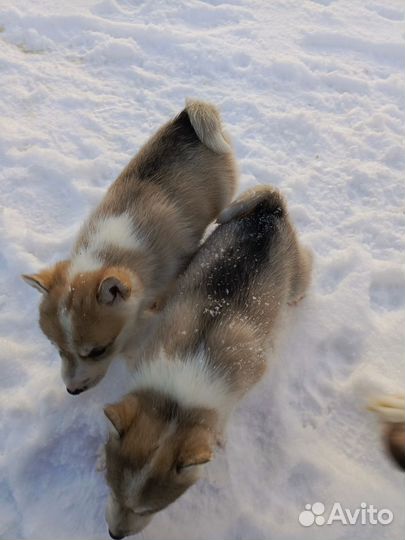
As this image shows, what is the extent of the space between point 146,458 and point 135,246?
1.26 metres

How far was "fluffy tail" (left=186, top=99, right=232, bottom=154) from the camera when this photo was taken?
3158mm

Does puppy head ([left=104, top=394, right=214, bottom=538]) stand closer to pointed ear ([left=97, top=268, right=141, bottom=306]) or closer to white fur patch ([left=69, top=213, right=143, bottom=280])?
pointed ear ([left=97, top=268, right=141, bottom=306])

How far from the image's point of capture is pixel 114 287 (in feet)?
7.87

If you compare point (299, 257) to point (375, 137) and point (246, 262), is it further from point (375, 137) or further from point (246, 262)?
point (375, 137)

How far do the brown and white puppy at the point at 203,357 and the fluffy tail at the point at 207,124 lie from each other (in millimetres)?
442

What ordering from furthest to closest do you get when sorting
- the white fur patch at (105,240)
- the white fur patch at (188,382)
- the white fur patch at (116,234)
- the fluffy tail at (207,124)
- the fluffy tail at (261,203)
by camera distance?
the fluffy tail at (207,124), the fluffy tail at (261,203), the white fur patch at (116,234), the white fur patch at (105,240), the white fur patch at (188,382)

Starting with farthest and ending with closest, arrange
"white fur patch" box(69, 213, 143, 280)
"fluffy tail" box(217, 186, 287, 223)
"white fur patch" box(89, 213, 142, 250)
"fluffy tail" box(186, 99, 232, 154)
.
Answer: "fluffy tail" box(186, 99, 232, 154)
"fluffy tail" box(217, 186, 287, 223)
"white fur patch" box(89, 213, 142, 250)
"white fur patch" box(69, 213, 143, 280)

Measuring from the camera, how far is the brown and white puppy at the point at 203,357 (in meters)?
1.91

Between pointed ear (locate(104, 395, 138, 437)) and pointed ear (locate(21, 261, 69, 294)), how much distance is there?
764 millimetres

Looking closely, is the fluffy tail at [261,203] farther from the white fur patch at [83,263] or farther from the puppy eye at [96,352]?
the puppy eye at [96,352]

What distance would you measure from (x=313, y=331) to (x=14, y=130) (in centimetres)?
276

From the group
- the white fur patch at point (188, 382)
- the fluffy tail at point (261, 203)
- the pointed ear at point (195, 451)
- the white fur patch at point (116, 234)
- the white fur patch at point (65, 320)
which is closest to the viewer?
the pointed ear at point (195, 451)

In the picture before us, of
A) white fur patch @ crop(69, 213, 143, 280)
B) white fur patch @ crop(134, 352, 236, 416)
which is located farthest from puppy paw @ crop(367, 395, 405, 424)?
white fur patch @ crop(69, 213, 143, 280)

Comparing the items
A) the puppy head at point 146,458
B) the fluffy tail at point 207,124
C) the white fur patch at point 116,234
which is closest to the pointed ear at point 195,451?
the puppy head at point 146,458
